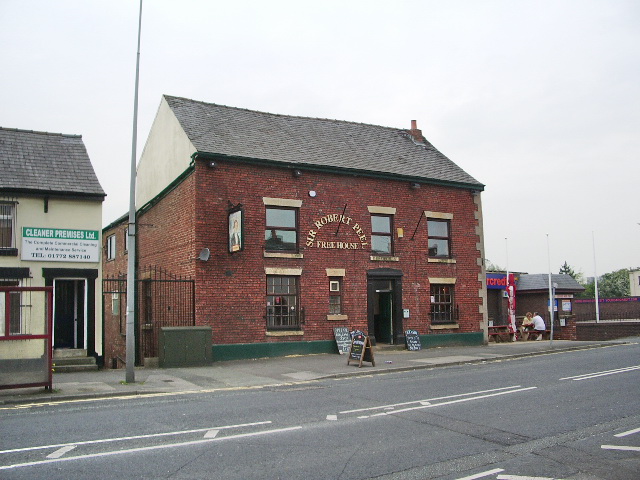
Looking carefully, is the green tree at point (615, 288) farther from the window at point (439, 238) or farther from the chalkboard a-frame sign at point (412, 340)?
the chalkboard a-frame sign at point (412, 340)

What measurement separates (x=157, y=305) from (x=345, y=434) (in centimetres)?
1461

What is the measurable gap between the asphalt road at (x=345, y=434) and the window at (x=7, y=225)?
712 centimetres

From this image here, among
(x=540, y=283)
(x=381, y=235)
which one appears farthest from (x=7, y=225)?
(x=540, y=283)

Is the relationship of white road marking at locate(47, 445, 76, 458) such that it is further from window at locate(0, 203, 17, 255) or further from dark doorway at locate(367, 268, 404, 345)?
dark doorway at locate(367, 268, 404, 345)

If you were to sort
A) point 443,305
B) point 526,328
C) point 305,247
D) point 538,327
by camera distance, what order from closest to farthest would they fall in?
point 305,247, point 443,305, point 538,327, point 526,328

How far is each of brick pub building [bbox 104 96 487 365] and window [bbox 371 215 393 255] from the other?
42 millimetres

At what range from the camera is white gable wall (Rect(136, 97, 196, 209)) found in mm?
20547

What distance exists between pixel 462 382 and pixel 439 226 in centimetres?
1098

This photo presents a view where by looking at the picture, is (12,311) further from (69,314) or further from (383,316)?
(383,316)

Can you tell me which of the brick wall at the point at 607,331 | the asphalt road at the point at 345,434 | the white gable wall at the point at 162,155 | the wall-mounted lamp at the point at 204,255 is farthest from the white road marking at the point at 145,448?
the brick wall at the point at 607,331

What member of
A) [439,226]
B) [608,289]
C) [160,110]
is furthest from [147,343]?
[608,289]

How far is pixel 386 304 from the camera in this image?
2245cm

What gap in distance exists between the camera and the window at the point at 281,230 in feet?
64.8

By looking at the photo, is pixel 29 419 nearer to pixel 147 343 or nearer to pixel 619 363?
pixel 147 343
